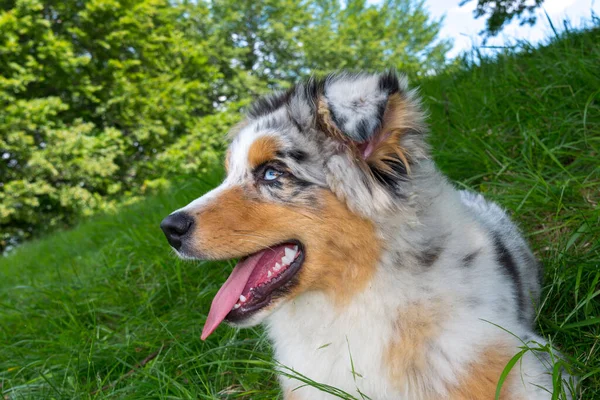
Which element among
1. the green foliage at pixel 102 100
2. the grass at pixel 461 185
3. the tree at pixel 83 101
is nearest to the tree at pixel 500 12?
the grass at pixel 461 185

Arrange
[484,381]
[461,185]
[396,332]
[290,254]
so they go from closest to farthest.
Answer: [484,381], [396,332], [290,254], [461,185]

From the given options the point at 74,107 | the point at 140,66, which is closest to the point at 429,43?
the point at 140,66

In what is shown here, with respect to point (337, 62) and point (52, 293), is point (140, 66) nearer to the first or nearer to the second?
point (337, 62)

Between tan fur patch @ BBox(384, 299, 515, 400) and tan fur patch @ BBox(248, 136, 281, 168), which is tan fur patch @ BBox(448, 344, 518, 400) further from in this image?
tan fur patch @ BBox(248, 136, 281, 168)

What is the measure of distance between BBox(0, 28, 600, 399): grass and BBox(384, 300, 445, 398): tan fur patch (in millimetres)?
663

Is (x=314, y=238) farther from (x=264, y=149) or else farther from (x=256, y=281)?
(x=264, y=149)

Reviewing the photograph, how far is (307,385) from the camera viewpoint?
2.24m

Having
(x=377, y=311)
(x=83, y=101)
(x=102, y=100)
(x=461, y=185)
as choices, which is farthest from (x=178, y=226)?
(x=83, y=101)

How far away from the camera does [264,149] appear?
89.5 inches

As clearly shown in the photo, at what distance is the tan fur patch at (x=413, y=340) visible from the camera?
2025 millimetres

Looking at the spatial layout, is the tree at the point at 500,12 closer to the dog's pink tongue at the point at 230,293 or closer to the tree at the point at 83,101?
the dog's pink tongue at the point at 230,293

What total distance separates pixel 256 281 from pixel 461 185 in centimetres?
228

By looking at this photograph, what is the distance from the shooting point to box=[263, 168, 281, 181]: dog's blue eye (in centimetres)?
227

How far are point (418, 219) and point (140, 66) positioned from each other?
18.8 metres
